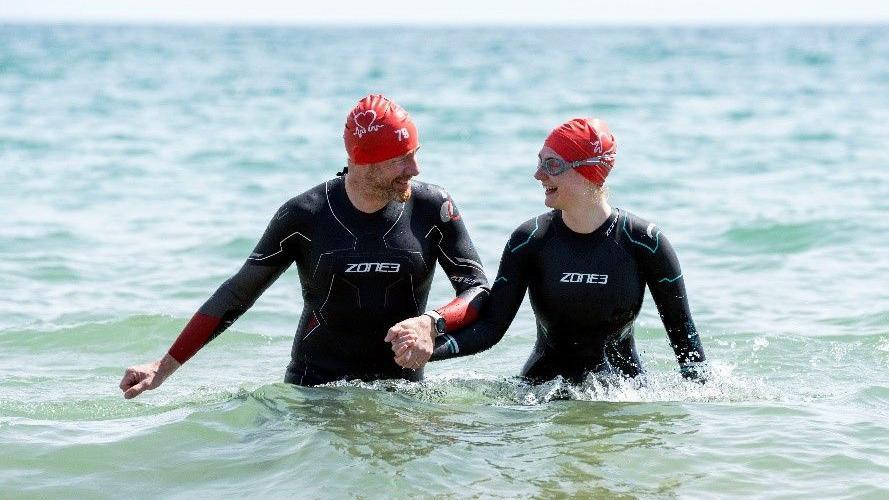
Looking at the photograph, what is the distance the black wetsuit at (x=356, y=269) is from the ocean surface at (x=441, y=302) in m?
0.34

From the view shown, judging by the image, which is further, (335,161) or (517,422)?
(335,161)

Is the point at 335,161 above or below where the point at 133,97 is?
below

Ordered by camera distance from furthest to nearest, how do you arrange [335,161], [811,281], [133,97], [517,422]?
[133,97] < [335,161] < [811,281] < [517,422]

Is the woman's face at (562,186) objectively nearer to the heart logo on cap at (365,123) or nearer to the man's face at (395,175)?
the man's face at (395,175)

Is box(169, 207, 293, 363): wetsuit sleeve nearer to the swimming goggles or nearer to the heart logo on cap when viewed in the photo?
the heart logo on cap

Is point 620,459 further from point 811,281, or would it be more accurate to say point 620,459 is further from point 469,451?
point 811,281

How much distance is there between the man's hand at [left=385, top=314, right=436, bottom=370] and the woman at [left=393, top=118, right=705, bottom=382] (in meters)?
0.23

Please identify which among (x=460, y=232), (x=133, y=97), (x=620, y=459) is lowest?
(x=620, y=459)

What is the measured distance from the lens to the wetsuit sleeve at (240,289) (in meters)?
6.14

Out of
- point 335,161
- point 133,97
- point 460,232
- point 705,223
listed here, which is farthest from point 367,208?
point 133,97

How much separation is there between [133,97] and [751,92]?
17.4 meters

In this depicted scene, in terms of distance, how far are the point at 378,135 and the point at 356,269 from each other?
0.69 metres

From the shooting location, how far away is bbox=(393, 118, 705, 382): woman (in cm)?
595

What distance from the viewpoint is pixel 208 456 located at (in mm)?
6230
